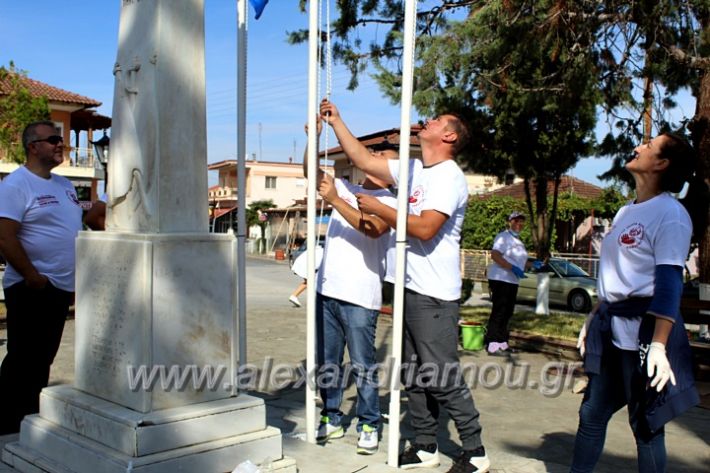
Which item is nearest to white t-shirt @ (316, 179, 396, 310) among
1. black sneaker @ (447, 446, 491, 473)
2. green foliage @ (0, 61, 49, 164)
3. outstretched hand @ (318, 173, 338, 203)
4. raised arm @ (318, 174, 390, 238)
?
raised arm @ (318, 174, 390, 238)

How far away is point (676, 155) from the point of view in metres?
3.40

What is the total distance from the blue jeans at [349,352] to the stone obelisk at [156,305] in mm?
829

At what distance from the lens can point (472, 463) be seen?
152 inches

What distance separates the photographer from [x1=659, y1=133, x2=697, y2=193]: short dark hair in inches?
134

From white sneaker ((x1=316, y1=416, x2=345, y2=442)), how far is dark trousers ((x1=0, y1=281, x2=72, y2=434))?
1.79 metres

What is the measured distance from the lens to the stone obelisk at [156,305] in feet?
11.1

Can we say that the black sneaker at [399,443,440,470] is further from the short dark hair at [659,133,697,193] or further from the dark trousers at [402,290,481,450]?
the short dark hair at [659,133,697,193]

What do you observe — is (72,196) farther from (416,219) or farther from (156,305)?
(416,219)

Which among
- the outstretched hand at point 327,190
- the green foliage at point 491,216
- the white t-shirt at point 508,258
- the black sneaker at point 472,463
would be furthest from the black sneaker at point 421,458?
the green foliage at point 491,216

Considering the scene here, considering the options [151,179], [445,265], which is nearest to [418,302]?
[445,265]

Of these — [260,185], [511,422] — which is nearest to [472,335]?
[511,422]

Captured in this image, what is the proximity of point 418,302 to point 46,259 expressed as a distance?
7.86 feet

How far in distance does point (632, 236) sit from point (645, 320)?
1.28ft

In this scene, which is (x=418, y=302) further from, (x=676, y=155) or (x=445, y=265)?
(x=676, y=155)
